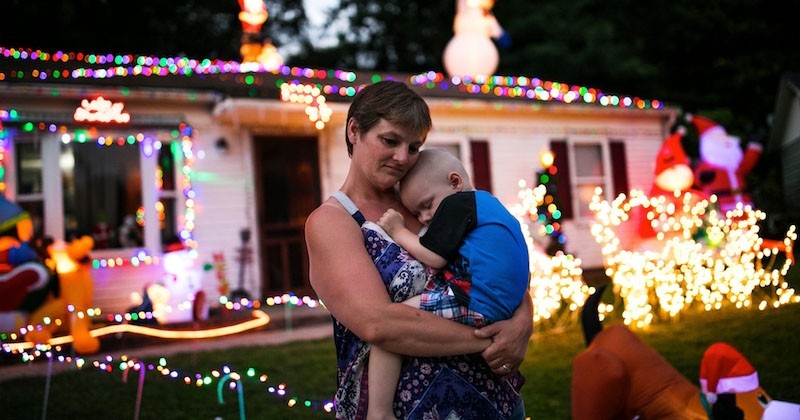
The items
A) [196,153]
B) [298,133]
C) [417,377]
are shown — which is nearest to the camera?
[417,377]

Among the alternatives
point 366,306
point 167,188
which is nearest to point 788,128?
point 167,188

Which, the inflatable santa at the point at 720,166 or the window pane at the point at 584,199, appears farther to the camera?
the window pane at the point at 584,199

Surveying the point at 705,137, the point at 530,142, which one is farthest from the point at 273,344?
the point at 705,137

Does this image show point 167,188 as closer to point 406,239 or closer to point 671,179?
point 671,179

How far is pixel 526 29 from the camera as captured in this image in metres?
22.0

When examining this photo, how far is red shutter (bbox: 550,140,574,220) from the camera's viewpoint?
12648 millimetres

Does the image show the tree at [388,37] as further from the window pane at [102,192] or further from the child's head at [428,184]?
the child's head at [428,184]

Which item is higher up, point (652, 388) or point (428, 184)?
point (428, 184)

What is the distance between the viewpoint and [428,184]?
77.8 inches

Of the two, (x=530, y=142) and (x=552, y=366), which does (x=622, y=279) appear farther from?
(x=530, y=142)

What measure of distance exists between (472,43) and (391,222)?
11.9 metres

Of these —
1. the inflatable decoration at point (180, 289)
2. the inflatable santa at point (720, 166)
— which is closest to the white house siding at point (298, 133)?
the inflatable decoration at point (180, 289)

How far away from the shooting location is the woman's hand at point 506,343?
1751mm

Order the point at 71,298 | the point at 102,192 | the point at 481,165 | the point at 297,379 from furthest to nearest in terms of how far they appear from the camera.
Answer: the point at 481,165 → the point at 102,192 → the point at 71,298 → the point at 297,379
